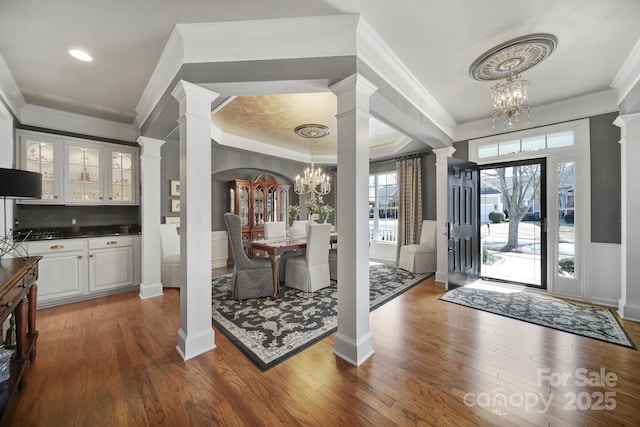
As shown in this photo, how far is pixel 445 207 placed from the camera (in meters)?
4.16

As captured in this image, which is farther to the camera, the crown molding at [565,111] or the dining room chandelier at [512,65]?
the crown molding at [565,111]

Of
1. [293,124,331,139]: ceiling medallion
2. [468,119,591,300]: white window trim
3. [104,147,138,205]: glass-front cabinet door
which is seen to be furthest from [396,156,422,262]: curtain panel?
[104,147,138,205]: glass-front cabinet door

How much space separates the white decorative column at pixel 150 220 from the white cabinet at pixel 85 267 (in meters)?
0.40

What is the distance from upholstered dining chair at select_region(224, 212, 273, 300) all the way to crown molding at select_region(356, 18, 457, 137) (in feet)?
7.57

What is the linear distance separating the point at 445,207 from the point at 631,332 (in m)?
2.33

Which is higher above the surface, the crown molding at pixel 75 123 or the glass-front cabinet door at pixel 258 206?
the crown molding at pixel 75 123

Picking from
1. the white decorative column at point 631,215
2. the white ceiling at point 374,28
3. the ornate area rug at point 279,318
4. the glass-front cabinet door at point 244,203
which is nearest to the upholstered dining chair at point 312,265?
the ornate area rug at point 279,318

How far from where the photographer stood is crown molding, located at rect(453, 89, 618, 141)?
312 centimetres

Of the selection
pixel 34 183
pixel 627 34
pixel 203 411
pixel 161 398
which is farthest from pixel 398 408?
pixel 627 34

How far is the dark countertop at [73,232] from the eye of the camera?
3180 mm

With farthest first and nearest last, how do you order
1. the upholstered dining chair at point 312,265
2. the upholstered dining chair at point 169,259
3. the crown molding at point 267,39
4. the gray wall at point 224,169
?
the gray wall at point 224,169 < the upholstered dining chair at point 169,259 < the upholstered dining chair at point 312,265 < the crown molding at point 267,39

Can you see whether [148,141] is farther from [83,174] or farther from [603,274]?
[603,274]

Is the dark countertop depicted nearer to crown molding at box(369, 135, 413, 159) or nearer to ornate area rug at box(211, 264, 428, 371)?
ornate area rug at box(211, 264, 428, 371)

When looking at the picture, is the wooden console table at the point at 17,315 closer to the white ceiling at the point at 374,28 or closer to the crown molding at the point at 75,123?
the white ceiling at the point at 374,28
